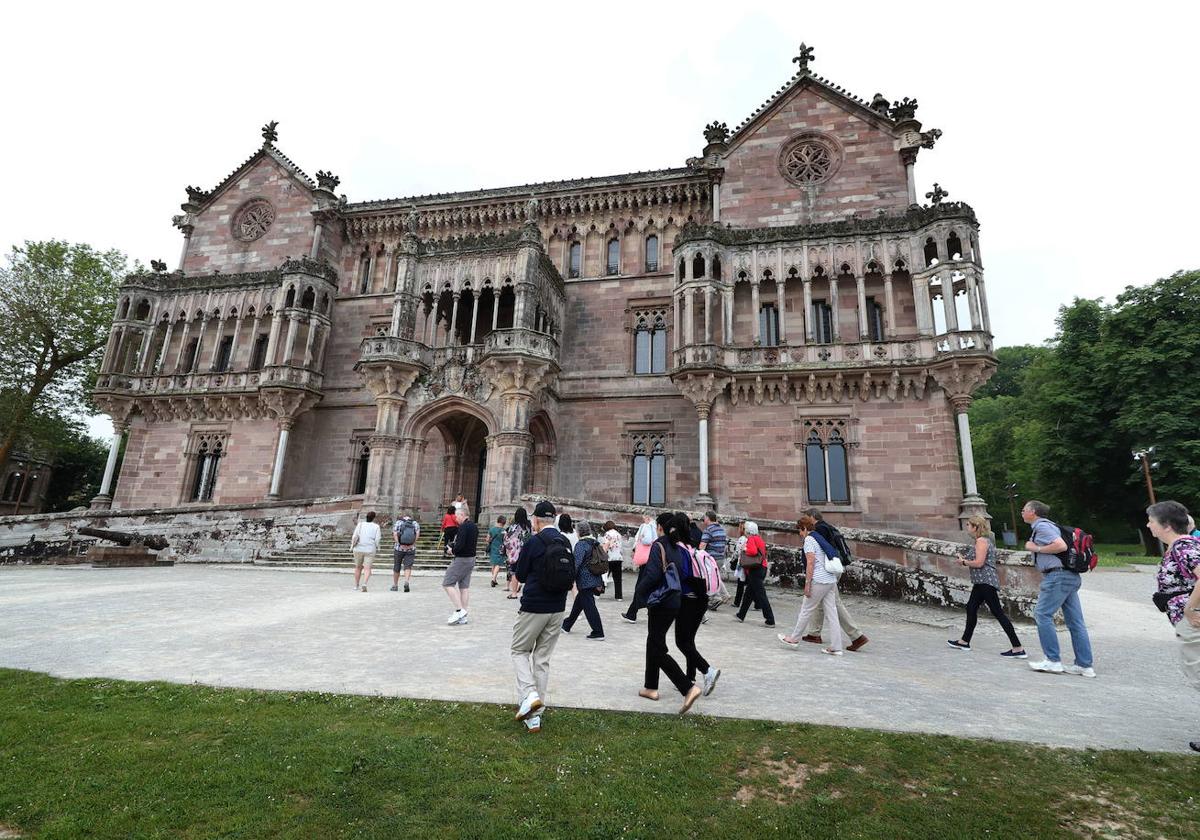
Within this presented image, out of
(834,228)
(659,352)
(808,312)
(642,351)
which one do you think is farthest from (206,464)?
(834,228)

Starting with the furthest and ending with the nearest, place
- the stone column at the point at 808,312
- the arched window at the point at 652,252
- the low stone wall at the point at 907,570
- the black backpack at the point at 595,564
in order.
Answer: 1. the arched window at the point at 652,252
2. the stone column at the point at 808,312
3. the low stone wall at the point at 907,570
4. the black backpack at the point at 595,564

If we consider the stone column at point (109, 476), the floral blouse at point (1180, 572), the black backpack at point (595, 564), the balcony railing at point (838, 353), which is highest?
the balcony railing at point (838, 353)

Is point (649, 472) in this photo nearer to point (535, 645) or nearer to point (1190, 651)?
point (535, 645)

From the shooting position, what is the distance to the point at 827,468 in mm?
20406

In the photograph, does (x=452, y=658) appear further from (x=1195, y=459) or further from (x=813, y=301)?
(x=1195, y=459)

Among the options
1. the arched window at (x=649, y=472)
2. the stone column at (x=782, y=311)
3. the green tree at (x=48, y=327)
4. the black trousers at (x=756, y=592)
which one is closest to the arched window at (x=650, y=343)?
the arched window at (x=649, y=472)

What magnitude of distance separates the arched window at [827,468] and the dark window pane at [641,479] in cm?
625

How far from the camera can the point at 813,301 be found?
890 inches

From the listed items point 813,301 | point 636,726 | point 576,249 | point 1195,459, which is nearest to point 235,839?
point 636,726

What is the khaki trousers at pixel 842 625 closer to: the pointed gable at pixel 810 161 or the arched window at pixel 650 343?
the arched window at pixel 650 343

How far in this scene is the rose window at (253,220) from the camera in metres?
29.7

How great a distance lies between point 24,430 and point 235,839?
41.0 m

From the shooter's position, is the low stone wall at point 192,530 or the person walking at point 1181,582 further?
the low stone wall at point 192,530

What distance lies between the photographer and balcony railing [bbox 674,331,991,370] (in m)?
19.6
